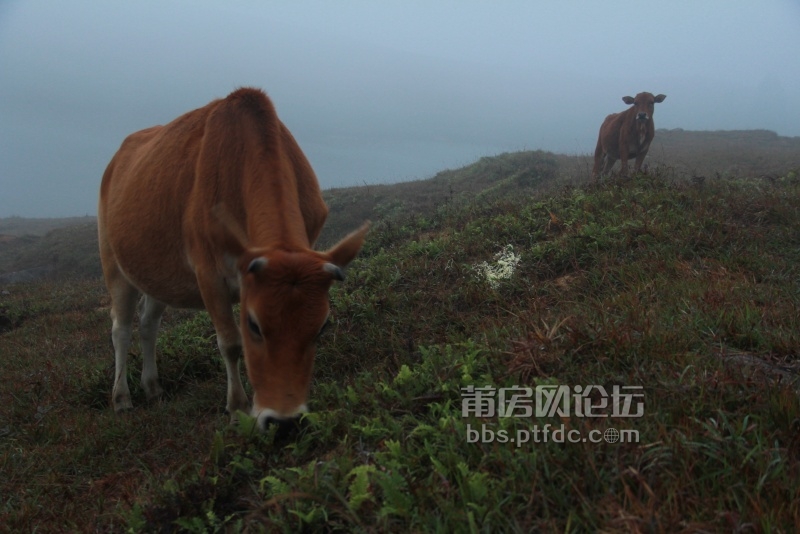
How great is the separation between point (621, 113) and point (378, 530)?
17803 mm

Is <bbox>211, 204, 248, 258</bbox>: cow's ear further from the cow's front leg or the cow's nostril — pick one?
the cow's nostril

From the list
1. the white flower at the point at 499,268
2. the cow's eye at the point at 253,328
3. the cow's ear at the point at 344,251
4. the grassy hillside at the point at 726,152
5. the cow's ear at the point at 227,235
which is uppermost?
the grassy hillside at the point at 726,152

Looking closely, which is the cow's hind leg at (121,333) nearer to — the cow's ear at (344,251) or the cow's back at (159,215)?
the cow's back at (159,215)

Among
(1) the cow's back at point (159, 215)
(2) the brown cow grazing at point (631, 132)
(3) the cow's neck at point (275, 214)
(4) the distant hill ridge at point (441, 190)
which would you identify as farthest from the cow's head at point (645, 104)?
(3) the cow's neck at point (275, 214)

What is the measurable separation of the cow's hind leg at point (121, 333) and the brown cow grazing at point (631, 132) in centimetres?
1251

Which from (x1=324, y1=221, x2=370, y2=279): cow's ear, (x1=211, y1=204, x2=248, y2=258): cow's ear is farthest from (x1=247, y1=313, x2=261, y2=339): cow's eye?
(x1=324, y1=221, x2=370, y2=279): cow's ear

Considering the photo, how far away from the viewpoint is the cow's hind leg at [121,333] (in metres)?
5.63

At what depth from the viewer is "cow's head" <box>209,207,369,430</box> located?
337 cm

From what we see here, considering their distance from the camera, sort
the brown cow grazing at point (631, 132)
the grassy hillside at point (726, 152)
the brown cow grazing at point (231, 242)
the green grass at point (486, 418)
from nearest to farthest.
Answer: the green grass at point (486, 418) < the brown cow grazing at point (231, 242) < the brown cow grazing at point (631, 132) < the grassy hillside at point (726, 152)

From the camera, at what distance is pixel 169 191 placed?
5.23 m

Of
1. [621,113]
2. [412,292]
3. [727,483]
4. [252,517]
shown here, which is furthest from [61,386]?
[621,113]

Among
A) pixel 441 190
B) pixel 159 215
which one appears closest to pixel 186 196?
pixel 159 215

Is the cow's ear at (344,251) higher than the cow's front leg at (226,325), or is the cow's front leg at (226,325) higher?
the cow's ear at (344,251)

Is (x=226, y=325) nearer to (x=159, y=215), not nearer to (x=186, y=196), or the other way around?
(x=186, y=196)
